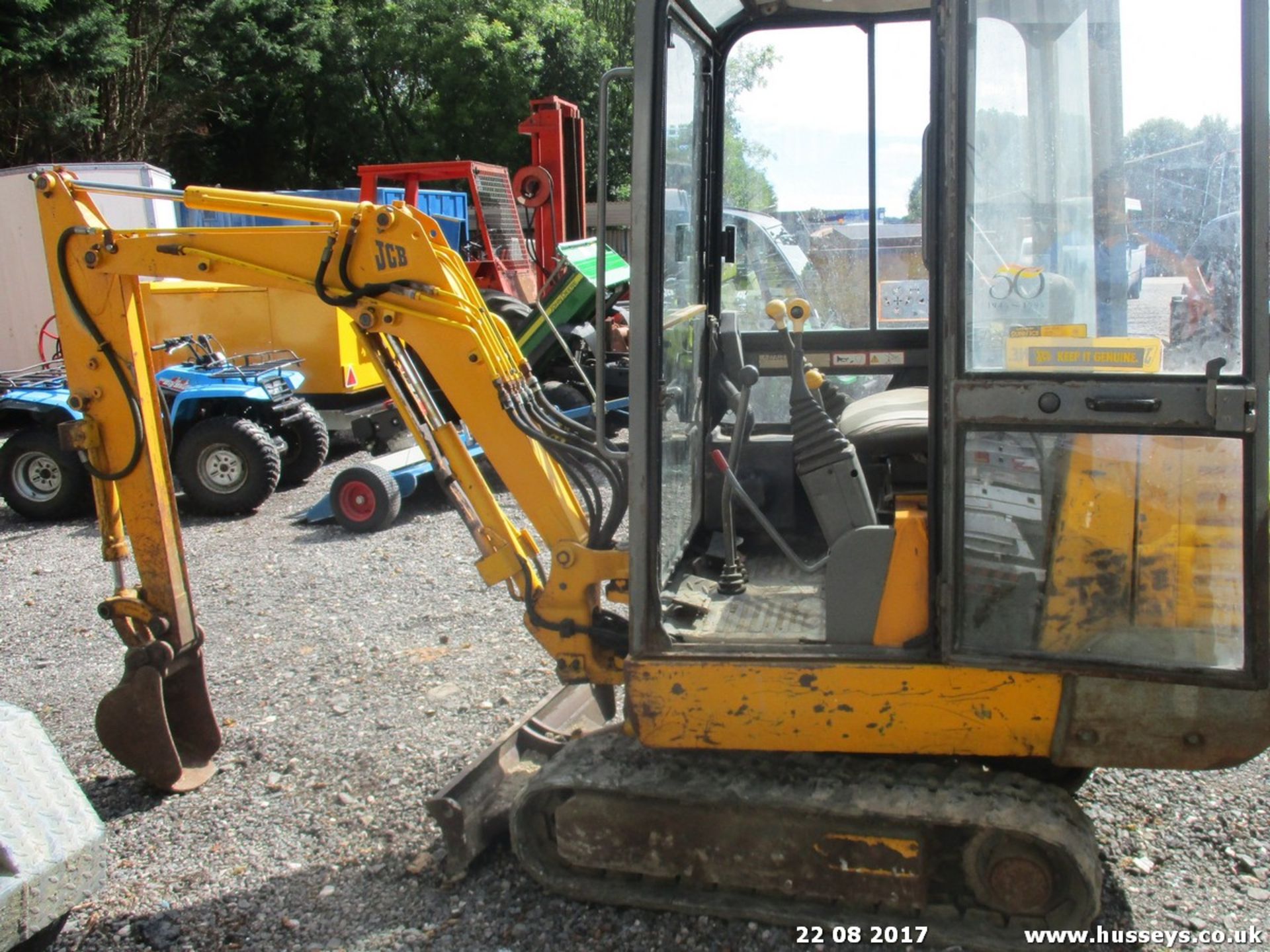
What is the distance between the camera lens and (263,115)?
2717cm

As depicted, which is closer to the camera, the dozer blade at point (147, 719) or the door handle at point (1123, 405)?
the door handle at point (1123, 405)

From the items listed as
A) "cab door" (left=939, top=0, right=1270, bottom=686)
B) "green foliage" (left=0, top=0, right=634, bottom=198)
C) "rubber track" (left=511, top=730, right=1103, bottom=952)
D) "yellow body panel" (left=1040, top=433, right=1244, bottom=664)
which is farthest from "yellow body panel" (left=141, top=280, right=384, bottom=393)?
"green foliage" (left=0, top=0, right=634, bottom=198)

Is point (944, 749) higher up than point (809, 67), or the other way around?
point (809, 67)

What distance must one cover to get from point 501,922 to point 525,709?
1454 mm

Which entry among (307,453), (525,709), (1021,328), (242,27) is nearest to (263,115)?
(242,27)

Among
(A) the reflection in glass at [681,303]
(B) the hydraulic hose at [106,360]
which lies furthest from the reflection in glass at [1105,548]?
(B) the hydraulic hose at [106,360]

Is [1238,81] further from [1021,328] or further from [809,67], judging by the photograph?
[809,67]

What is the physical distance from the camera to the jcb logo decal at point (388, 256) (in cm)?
350

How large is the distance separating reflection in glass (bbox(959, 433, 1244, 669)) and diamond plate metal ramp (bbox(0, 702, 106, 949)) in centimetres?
240

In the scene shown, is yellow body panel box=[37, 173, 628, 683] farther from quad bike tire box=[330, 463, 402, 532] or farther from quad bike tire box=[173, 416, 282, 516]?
quad bike tire box=[173, 416, 282, 516]

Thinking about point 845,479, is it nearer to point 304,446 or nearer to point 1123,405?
point 1123,405

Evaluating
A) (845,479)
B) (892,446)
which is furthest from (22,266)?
(845,479)

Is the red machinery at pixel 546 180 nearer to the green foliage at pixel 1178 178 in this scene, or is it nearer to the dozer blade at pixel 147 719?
the dozer blade at pixel 147 719

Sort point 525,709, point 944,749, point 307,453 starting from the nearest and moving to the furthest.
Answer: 1. point 944,749
2. point 525,709
3. point 307,453
